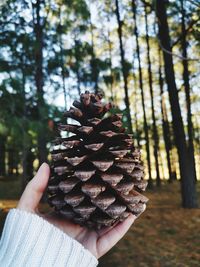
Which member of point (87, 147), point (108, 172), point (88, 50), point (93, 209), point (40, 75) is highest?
point (88, 50)

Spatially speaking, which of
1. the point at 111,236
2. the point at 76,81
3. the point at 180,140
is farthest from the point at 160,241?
the point at 76,81

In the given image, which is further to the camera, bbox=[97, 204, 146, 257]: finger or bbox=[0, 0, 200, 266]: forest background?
bbox=[0, 0, 200, 266]: forest background

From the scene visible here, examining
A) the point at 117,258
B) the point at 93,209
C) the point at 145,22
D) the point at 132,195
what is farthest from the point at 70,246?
the point at 145,22

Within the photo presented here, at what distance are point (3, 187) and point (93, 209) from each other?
12818mm

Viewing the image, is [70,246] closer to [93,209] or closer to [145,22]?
[93,209]

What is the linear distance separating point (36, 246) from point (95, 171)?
35 centimetres

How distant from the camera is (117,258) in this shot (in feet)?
16.6

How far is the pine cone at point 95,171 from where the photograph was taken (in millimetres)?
1231

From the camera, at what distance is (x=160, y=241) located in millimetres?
5762

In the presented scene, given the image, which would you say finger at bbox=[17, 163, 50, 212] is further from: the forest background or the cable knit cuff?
the forest background

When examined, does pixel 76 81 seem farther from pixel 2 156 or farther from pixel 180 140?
pixel 2 156

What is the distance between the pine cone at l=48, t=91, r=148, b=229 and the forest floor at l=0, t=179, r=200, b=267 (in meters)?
3.85

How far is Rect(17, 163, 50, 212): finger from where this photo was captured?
52.2 inches

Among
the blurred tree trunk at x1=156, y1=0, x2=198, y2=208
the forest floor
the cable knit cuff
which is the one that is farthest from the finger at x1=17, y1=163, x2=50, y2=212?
the blurred tree trunk at x1=156, y1=0, x2=198, y2=208
